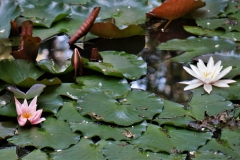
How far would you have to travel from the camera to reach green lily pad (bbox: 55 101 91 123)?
1.46 metres

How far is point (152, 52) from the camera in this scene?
198cm

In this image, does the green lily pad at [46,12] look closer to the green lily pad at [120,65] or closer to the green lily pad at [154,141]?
the green lily pad at [120,65]

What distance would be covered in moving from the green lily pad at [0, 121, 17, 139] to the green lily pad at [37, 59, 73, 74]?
32 centimetres

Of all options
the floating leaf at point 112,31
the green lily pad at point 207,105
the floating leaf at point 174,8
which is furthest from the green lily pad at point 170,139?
the floating leaf at point 174,8

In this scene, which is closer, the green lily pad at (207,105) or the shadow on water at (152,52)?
the green lily pad at (207,105)

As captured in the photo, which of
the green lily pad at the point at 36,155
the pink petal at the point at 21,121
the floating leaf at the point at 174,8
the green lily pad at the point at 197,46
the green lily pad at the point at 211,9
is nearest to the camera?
the green lily pad at the point at 36,155

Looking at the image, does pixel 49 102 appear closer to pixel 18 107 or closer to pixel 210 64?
pixel 18 107

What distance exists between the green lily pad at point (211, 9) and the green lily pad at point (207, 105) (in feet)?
2.66

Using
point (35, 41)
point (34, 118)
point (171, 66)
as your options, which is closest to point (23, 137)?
point (34, 118)

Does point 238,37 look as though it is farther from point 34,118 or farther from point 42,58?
point 34,118

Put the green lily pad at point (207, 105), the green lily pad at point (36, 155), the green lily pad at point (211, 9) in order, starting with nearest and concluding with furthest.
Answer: the green lily pad at point (36, 155) < the green lily pad at point (207, 105) < the green lily pad at point (211, 9)

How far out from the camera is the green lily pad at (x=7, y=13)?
2032 millimetres

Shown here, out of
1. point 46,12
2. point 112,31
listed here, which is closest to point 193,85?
point 112,31

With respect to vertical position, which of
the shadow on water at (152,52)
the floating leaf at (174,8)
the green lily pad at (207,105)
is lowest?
the shadow on water at (152,52)
